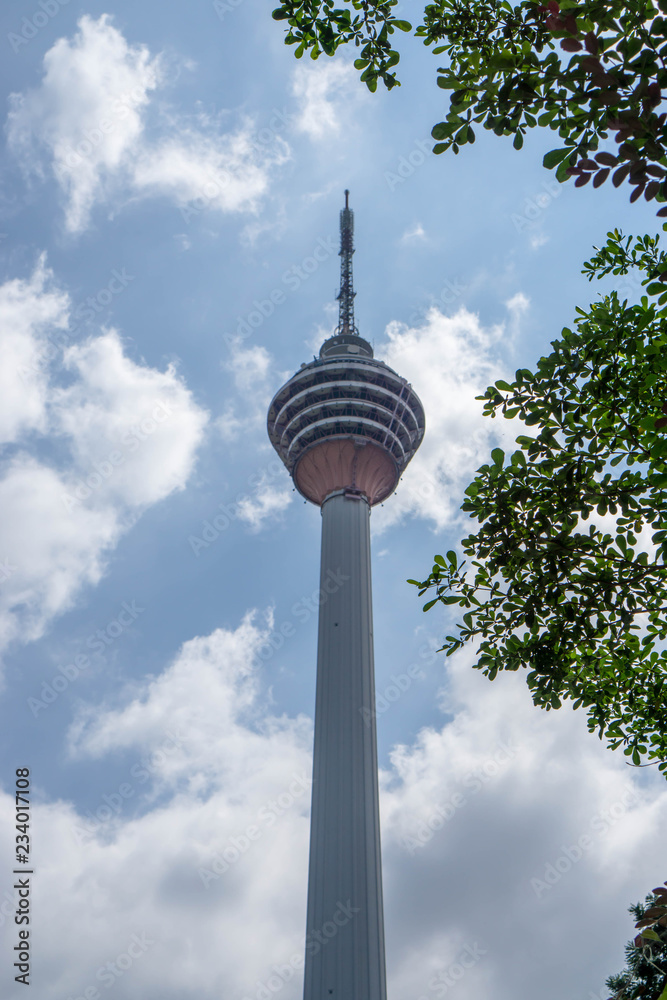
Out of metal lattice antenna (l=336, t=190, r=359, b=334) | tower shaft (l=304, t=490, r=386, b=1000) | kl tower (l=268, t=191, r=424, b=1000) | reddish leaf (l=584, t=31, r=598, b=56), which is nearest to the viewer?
reddish leaf (l=584, t=31, r=598, b=56)

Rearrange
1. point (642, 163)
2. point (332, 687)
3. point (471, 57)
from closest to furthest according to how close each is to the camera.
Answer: point (642, 163), point (471, 57), point (332, 687)

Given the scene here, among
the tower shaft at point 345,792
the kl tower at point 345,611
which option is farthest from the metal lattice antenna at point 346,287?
the tower shaft at point 345,792

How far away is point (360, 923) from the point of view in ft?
136

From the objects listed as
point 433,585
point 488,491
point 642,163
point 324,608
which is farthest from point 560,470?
point 324,608

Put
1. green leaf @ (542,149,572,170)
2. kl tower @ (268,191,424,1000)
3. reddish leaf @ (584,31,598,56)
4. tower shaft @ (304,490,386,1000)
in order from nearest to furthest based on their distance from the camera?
1. reddish leaf @ (584,31,598,56)
2. green leaf @ (542,149,572,170)
3. tower shaft @ (304,490,386,1000)
4. kl tower @ (268,191,424,1000)

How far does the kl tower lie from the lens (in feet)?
136

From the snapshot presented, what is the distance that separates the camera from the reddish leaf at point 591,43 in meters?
5.52

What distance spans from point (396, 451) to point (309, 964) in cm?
3565

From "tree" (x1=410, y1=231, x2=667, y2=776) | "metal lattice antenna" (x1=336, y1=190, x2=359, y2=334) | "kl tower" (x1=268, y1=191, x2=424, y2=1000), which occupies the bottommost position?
"tree" (x1=410, y1=231, x2=667, y2=776)

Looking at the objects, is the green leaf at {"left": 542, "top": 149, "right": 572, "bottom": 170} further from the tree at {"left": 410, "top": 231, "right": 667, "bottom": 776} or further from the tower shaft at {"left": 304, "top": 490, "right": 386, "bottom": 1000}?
the tower shaft at {"left": 304, "top": 490, "right": 386, "bottom": 1000}

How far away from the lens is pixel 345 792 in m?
44.9

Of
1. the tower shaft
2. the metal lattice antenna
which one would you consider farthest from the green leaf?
the metal lattice antenna

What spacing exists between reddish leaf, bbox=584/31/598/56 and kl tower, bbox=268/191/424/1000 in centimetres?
4357

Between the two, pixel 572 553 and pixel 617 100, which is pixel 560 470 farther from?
pixel 617 100
